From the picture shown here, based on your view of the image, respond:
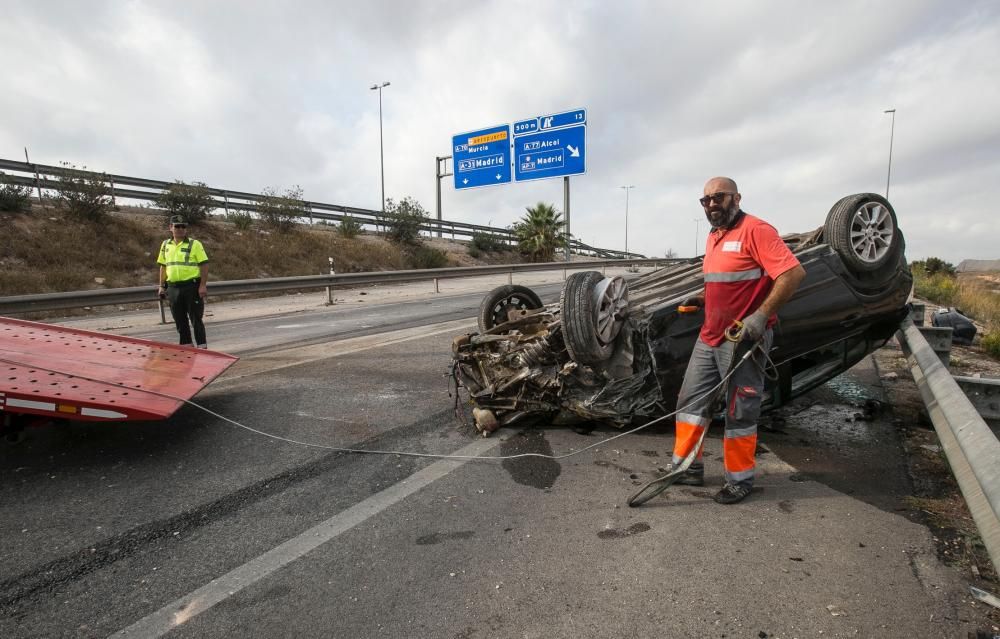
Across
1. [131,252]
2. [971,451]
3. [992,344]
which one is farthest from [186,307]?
[131,252]

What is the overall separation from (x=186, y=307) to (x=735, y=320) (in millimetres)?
5945

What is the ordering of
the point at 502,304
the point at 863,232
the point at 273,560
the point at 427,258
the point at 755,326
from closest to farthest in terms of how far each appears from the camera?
the point at 273,560, the point at 755,326, the point at 863,232, the point at 502,304, the point at 427,258

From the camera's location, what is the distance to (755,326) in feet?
9.11

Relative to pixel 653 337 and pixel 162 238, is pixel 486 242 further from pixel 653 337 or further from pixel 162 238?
pixel 653 337

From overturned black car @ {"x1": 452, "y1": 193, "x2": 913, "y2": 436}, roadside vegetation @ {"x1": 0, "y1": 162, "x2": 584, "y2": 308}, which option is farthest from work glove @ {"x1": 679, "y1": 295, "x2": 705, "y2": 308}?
roadside vegetation @ {"x1": 0, "y1": 162, "x2": 584, "y2": 308}

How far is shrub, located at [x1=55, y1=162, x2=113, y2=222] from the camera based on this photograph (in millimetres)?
16656

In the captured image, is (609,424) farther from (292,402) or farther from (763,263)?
(292,402)

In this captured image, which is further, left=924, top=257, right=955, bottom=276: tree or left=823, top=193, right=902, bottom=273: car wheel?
left=924, top=257, right=955, bottom=276: tree

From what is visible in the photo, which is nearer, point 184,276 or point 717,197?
point 717,197

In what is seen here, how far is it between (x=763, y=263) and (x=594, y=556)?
1.69 metres

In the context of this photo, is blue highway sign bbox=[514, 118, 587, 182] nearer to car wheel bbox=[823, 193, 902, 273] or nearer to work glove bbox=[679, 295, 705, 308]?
car wheel bbox=[823, 193, 902, 273]

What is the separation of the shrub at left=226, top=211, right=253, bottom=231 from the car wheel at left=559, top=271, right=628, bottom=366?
20.8 m

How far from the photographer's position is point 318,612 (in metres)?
1.97

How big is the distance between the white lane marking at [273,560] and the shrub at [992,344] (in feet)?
27.4
